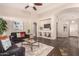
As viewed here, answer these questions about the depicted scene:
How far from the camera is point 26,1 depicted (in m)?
2.46


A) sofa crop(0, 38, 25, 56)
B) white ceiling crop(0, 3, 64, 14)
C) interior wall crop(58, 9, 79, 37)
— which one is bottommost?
sofa crop(0, 38, 25, 56)

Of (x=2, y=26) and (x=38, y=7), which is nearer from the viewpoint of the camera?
(x=2, y=26)

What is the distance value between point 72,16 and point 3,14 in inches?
59.5

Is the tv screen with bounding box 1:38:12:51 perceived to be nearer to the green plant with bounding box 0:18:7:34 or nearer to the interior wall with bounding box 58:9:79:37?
the green plant with bounding box 0:18:7:34

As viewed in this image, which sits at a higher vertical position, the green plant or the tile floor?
the green plant

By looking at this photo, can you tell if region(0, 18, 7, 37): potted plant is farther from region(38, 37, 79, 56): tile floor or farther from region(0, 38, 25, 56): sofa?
region(38, 37, 79, 56): tile floor

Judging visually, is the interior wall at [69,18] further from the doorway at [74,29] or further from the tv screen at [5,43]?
the tv screen at [5,43]

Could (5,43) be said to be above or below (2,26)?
below

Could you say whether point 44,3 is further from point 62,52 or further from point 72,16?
point 62,52

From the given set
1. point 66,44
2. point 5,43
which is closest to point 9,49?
point 5,43

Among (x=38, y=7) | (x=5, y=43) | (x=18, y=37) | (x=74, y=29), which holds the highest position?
(x=38, y=7)

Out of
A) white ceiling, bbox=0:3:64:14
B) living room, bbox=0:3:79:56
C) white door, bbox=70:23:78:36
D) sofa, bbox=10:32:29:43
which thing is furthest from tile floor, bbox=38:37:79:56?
white ceiling, bbox=0:3:64:14

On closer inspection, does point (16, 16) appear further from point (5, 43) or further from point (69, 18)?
point (69, 18)

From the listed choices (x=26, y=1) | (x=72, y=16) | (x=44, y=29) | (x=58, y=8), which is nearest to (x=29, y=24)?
(x=44, y=29)
